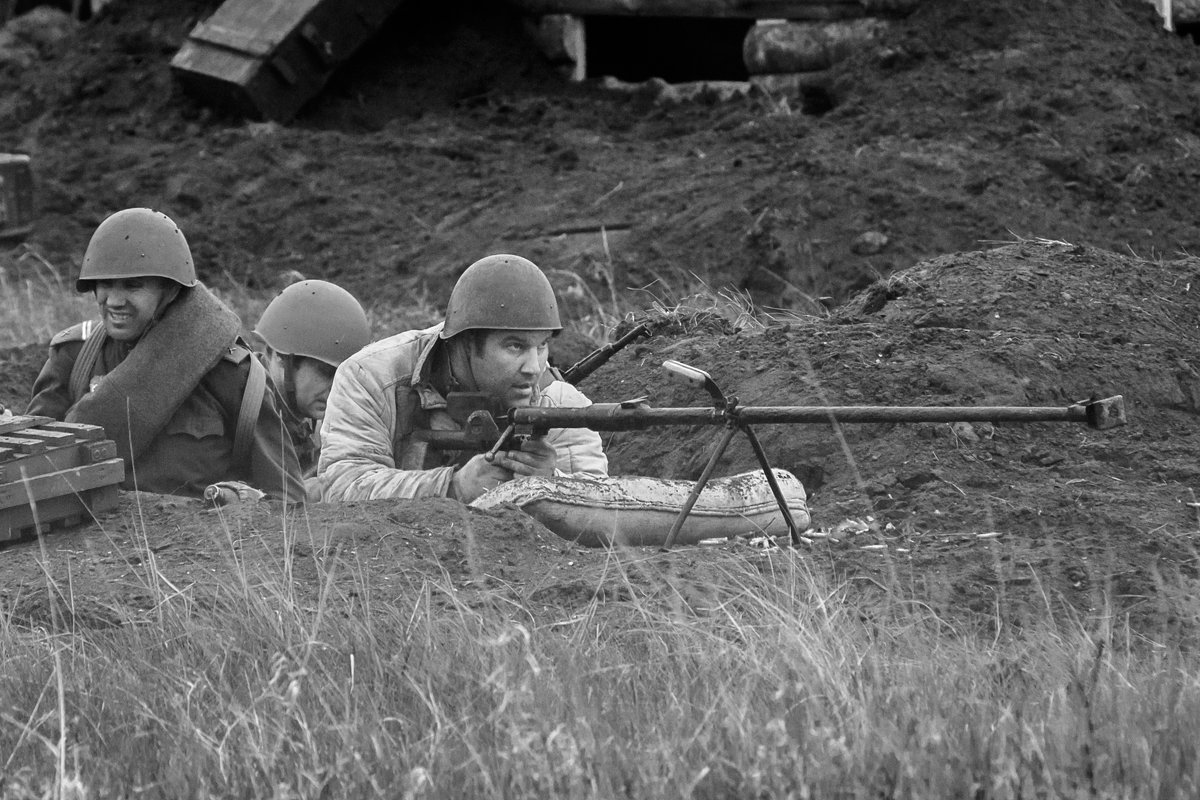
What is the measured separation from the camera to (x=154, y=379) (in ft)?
19.1

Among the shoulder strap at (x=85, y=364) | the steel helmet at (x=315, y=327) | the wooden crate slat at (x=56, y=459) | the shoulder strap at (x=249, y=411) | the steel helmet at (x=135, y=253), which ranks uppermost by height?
the steel helmet at (x=135, y=253)

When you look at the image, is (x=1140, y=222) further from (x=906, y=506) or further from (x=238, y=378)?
(x=238, y=378)

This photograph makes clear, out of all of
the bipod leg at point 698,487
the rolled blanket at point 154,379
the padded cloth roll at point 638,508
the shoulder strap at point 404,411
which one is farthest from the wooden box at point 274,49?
the bipod leg at point 698,487

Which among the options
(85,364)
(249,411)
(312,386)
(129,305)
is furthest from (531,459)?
(312,386)

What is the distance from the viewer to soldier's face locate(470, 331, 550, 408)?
5.52 meters

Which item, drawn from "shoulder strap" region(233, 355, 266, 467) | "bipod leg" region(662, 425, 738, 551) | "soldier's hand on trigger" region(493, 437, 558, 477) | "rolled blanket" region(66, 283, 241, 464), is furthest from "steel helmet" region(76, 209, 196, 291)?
"bipod leg" region(662, 425, 738, 551)

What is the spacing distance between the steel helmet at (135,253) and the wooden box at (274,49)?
660 cm

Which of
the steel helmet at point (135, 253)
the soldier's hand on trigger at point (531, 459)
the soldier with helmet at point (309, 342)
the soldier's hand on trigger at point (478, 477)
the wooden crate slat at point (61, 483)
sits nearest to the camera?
the wooden crate slat at point (61, 483)

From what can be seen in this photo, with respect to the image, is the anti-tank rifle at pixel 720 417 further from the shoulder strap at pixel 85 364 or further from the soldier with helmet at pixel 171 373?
the shoulder strap at pixel 85 364

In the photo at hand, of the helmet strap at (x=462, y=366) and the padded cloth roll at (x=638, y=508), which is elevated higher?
the helmet strap at (x=462, y=366)

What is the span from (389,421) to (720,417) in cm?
156

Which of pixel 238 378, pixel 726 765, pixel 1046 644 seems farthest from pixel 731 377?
pixel 726 765

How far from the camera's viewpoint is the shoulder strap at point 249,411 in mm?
6000

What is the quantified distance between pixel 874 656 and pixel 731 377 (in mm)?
2996
